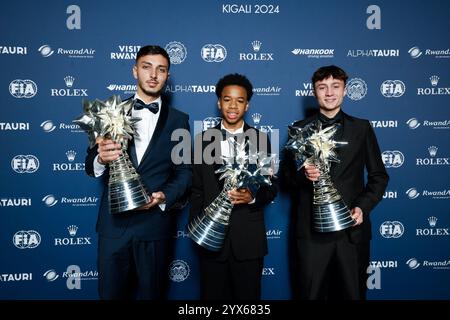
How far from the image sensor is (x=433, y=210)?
9.95ft

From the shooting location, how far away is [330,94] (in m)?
2.10

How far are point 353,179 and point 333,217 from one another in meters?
0.29

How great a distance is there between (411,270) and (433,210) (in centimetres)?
51

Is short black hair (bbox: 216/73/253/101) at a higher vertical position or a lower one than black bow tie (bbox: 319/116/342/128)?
higher

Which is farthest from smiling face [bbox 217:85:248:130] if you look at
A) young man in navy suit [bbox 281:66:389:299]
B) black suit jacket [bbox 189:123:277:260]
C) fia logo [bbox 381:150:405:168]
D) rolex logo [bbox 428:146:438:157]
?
rolex logo [bbox 428:146:438:157]

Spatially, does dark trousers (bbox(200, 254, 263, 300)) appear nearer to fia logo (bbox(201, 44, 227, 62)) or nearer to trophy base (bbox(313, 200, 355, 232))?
trophy base (bbox(313, 200, 355, 232))

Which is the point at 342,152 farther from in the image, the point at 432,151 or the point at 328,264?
the point at 432,151

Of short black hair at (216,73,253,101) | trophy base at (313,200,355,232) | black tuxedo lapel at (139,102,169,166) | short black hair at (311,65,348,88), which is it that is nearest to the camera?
trophy base at (313,200,355,232)

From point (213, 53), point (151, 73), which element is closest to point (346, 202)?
point (151, 73)

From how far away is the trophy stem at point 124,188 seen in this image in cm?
184

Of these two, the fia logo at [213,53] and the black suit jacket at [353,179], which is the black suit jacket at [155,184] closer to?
the black suit jacket at [353,179]

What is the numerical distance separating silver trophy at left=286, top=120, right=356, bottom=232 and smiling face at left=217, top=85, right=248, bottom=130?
356mm

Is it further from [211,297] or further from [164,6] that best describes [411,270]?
[164,6]

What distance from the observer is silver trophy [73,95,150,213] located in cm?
180
